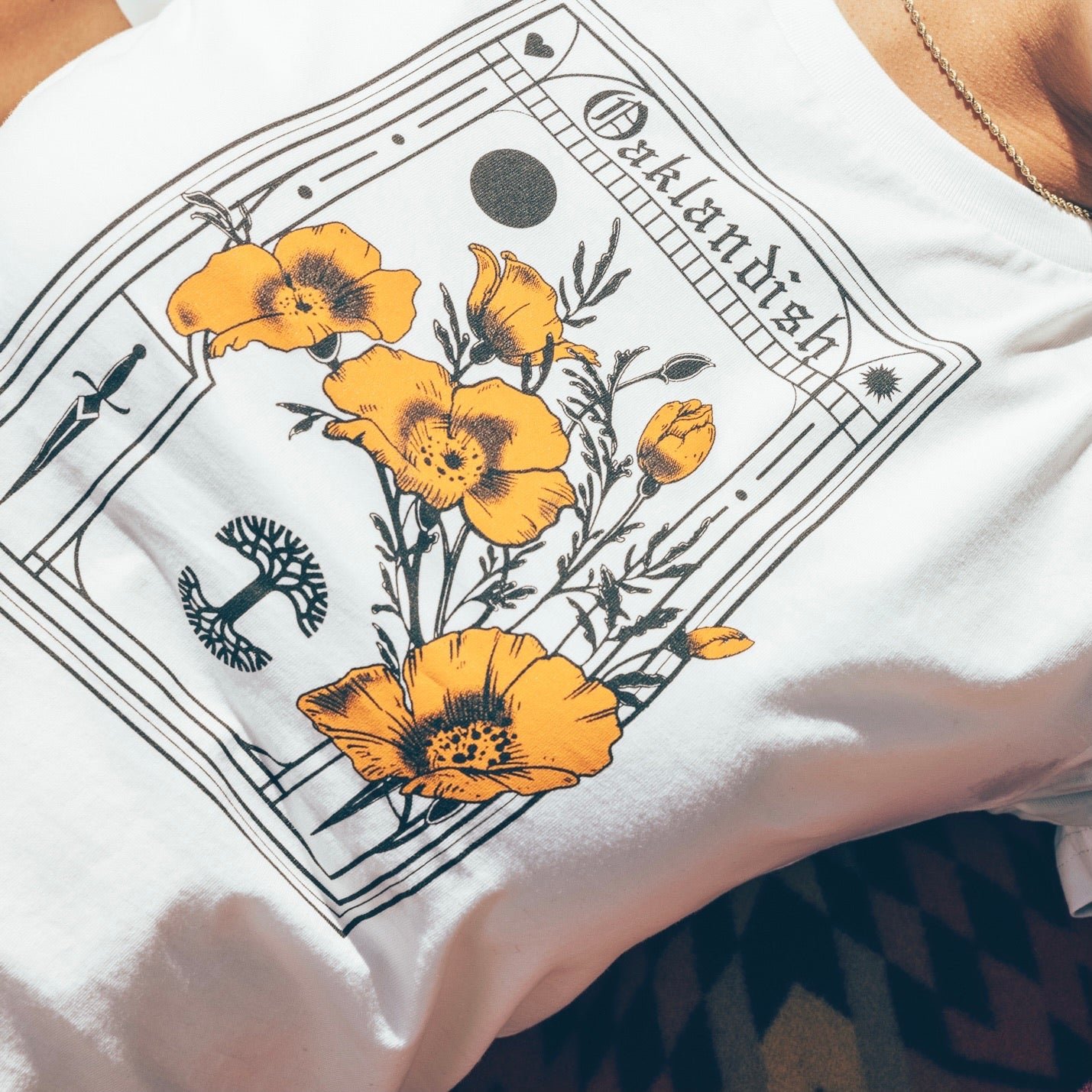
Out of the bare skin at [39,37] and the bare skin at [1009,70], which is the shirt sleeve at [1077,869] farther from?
the bare skin at [39,37]

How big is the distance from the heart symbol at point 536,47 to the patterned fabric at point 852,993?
65 cm

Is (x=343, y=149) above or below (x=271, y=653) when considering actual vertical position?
above

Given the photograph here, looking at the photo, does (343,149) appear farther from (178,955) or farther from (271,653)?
(178,955)

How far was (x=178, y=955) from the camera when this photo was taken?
453 millimetres

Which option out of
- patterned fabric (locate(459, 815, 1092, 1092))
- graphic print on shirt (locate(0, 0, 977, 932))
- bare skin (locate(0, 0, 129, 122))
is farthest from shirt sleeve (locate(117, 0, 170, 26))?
patterned fabric (locate(459, 815, 1092, 1092))

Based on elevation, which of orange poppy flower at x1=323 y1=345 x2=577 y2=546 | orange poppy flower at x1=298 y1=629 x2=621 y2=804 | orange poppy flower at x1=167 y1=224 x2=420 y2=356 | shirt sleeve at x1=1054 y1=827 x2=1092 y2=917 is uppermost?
orange poppy flower at x1=167 y1=224 x2=420 y2=356

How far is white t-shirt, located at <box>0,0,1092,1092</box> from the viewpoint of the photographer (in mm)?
461

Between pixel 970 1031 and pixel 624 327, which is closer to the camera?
pixel 624 327

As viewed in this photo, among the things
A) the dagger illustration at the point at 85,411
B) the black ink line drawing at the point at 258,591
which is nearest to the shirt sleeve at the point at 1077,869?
the black ink line drawing at the point at 258,591

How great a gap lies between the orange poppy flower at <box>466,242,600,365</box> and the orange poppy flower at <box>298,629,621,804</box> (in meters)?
0.18

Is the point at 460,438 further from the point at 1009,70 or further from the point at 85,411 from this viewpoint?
the point at 1009,70

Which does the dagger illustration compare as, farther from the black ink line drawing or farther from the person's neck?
the person's neck

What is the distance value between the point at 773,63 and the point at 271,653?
49 centimetres

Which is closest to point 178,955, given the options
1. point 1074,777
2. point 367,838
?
point 367,838
